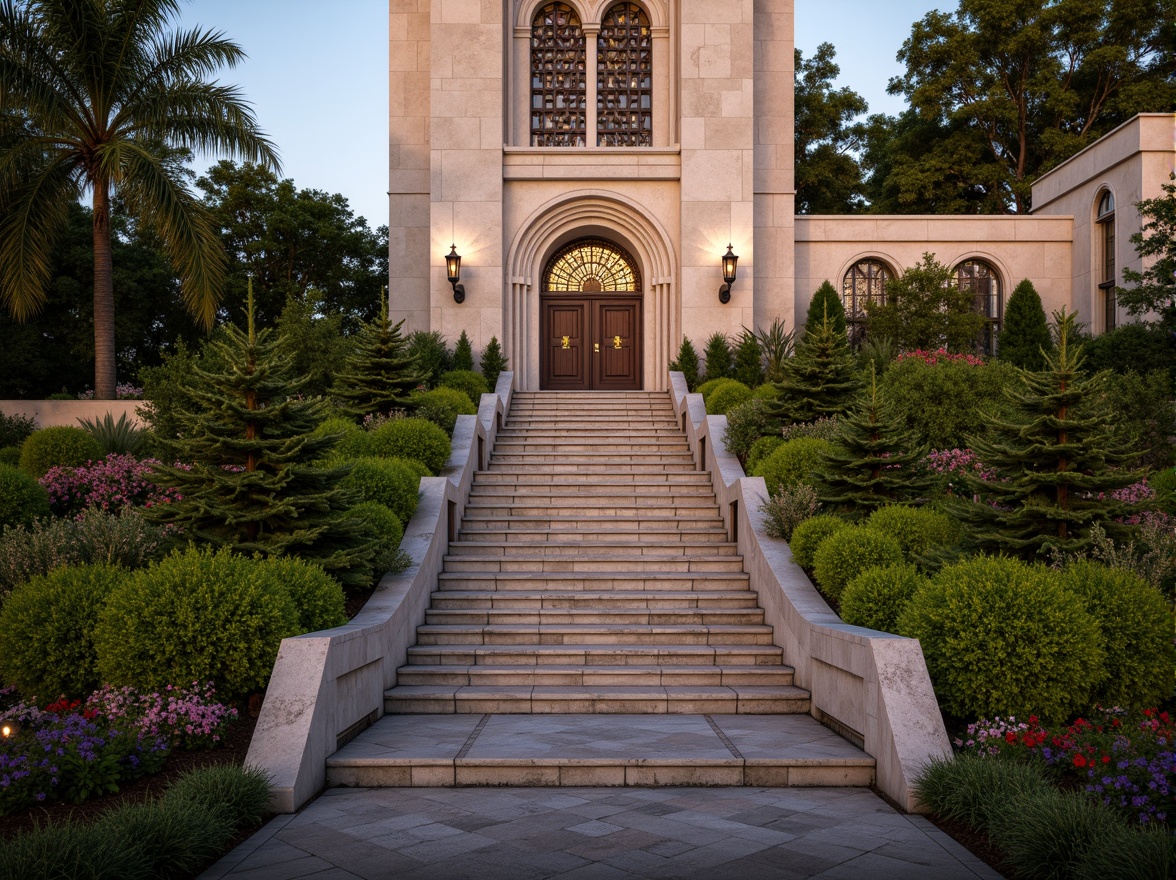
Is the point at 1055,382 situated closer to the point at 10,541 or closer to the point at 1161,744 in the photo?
the point at 1161,744

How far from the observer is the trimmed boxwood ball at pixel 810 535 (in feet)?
31.7

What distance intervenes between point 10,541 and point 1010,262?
68.6 feet

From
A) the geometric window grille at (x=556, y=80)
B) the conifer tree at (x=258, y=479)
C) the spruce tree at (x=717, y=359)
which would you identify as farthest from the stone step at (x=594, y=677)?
the geometric window grille at (x=556, y=80)

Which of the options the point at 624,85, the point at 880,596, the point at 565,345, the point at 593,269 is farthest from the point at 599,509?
the point at 624,85

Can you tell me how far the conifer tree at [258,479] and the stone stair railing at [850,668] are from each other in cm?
411

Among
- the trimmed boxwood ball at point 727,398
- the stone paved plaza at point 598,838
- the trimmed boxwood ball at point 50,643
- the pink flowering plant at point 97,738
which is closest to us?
the stone paved plaza at point 598,838

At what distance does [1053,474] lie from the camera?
8.74 metres

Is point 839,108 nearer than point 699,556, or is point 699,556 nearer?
point 699,556

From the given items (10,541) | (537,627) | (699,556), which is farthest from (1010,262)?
(10,541)

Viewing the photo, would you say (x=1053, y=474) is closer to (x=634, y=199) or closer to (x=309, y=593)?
(x=309, y=593)

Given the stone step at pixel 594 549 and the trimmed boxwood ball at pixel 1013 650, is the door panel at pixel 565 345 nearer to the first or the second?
the stone step at pixel 594 549

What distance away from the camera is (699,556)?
1161 cm

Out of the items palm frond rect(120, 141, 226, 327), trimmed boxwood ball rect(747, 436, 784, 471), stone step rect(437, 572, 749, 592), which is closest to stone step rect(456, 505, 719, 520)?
trimmed boxwood ball rect(747, 436, 784, 471)

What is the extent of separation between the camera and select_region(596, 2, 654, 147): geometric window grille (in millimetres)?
21531
